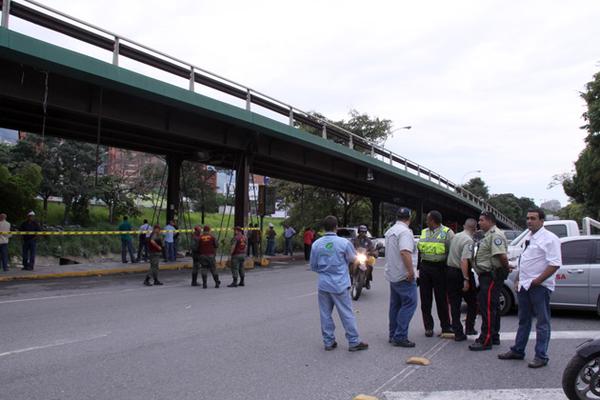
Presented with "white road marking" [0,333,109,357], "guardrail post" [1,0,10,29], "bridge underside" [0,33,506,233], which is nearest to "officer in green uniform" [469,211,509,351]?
"white road marking" [0,333,109,357]

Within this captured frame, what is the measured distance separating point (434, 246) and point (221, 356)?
131 inches

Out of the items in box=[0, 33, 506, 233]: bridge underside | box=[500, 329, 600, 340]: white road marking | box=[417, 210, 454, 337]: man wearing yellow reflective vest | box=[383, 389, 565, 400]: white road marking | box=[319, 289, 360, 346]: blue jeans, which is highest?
box=[0, 33, 506, 233]: bridge underside

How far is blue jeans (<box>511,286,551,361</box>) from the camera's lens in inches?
230

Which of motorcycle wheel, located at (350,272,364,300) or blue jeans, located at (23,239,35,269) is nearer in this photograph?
motorcycle wheel, located at (350,272,364,300)

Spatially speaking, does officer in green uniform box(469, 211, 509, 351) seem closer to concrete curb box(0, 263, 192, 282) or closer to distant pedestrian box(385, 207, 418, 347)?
distant pedestrian box(385, 207, 418, 347)

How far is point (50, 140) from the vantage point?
1416 inches

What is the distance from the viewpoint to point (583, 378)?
4648 mm

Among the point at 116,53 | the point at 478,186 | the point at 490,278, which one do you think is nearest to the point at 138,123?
the point at 116,53


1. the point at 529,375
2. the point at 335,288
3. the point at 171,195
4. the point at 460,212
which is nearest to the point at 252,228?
the point at 171,195

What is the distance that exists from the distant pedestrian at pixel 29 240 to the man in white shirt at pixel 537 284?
48.4 ft

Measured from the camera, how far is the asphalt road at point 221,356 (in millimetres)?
5094

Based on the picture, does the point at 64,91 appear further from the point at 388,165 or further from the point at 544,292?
the point at 388,165

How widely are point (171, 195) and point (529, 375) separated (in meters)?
19.8

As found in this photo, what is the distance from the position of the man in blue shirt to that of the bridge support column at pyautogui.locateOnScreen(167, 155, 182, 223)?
17438mm
